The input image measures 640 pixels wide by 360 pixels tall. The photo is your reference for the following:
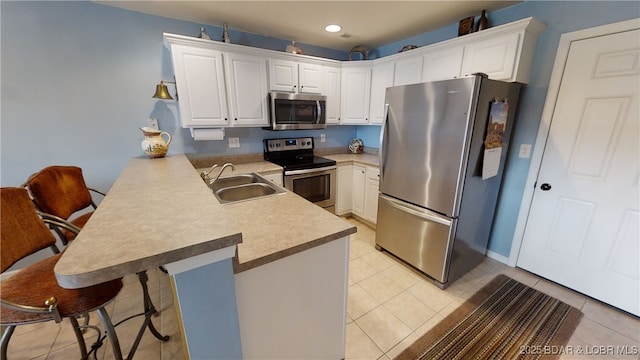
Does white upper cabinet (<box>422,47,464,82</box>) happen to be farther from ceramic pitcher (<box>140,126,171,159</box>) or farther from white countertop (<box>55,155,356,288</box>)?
ceramic pitcher (<box>140,126,171,159</box>)

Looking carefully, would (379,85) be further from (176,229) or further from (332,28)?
(176,229)

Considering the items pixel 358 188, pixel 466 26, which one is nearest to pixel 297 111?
pixel 358 188

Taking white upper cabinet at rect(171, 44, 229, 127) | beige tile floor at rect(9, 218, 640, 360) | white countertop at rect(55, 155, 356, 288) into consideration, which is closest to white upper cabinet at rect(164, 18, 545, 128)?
white upper cabinet at rect(171, 44, 229, 127)

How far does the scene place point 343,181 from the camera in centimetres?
324

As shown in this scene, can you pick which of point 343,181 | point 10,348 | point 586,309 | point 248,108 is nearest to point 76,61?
point 248,108

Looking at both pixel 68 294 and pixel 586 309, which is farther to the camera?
pixel 586 309

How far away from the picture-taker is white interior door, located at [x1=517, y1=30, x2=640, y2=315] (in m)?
1.70

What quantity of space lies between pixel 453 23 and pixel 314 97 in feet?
5.46

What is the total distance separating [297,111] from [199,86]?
3.45 feet

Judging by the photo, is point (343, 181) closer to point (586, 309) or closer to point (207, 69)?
point (207, 69)

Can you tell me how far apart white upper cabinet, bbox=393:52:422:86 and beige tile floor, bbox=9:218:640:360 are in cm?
205

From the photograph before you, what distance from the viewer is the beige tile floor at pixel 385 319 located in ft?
4.98

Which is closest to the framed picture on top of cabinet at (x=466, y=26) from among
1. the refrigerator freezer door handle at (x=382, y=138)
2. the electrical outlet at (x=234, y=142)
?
the refrigerator freezer door handle at (x=382, y=138)

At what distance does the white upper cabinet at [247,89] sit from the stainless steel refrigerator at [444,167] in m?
1.36
